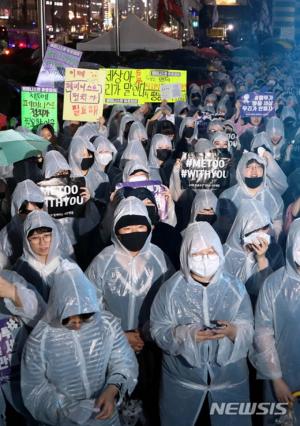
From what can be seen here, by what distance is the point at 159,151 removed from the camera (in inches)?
299

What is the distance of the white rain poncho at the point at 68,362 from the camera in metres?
3.00

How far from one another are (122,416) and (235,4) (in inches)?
2302

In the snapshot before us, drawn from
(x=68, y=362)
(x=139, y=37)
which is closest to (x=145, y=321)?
(x=68, y=362)

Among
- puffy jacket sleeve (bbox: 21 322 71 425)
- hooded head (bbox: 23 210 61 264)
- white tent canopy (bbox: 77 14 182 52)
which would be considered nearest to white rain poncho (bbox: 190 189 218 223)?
hooded head (bbox: 23 210 61 264)

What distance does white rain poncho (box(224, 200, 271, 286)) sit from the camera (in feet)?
14.0

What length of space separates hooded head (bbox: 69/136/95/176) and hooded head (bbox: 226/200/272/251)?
9.42ft

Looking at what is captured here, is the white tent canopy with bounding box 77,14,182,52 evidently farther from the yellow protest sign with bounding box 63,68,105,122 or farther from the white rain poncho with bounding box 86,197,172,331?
the white rain poncho with bounding box 86,197,172,331

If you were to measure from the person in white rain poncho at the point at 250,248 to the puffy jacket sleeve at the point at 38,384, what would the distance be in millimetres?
1663

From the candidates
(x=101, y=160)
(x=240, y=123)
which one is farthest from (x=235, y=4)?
(x=101, y=160)

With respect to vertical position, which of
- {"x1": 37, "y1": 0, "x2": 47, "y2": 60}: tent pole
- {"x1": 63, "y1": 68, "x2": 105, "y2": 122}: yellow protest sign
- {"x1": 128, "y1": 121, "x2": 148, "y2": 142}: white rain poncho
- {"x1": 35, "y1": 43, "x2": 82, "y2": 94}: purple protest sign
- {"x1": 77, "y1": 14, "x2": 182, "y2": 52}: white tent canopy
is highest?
{"x1": 77, "y1": 14, "x2": 182, "y2": 52}: white tent canopy

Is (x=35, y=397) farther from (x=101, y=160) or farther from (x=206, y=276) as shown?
→ (x=101, y=160)

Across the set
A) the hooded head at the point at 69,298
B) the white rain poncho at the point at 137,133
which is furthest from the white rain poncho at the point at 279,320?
the white rain poncho at the point at 137,133

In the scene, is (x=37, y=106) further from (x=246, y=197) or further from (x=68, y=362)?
(x=68, y=362)

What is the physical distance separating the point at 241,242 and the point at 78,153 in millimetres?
3211
